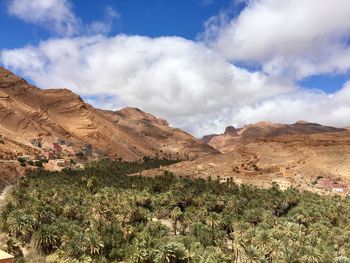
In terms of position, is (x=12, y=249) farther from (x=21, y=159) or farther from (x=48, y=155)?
(x=48, y=155)

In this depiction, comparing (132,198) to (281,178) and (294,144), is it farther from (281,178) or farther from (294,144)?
(294,144)

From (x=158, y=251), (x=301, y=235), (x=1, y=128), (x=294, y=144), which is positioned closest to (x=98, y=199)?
(x=158, y=251)

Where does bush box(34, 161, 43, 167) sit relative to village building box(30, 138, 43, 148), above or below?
below

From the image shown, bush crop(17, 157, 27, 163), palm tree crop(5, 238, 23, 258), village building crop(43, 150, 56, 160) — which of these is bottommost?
palm tree crop(5, 238, 23, 258)

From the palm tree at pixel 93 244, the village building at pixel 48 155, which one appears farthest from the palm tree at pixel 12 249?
the village building at pixel 48 155

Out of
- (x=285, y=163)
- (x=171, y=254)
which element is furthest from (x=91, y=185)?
(x=285, y=163)

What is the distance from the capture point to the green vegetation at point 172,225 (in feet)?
176

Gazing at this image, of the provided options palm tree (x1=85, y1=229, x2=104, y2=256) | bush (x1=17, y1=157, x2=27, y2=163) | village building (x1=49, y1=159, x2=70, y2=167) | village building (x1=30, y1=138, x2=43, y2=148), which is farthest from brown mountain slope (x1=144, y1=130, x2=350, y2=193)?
palm tree (x1=85, y1=229, x2=104, y2=256)

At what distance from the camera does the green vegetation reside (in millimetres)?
53750

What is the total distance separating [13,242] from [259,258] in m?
33.4

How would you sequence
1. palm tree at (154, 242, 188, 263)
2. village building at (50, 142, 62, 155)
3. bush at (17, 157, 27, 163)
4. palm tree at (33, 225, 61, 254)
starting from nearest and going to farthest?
palm tree at (154, 242, 188, 263) < palm tree at (33, 225, 61, 254) < bush at (17, 157, 27, 163) < village building at (50, 142, 62, 155)

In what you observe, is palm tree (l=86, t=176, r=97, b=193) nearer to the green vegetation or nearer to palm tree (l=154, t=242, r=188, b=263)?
the green vegetation

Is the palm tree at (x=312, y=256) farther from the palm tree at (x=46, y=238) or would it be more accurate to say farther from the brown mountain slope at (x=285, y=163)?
the brown mountain slope at (x=285, y=163)

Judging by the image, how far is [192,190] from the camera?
10150 cm
